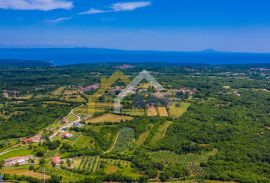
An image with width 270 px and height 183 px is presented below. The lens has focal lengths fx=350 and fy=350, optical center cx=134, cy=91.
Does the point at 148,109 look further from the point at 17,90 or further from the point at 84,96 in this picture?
the point at 17,90

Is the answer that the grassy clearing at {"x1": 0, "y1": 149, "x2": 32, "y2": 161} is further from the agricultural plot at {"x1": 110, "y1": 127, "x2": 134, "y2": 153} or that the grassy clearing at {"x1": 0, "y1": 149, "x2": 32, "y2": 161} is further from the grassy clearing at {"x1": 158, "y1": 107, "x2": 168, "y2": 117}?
the grassy clearing at {"x1": 158, "y1": 107, "x2": 168, "y2": 117}

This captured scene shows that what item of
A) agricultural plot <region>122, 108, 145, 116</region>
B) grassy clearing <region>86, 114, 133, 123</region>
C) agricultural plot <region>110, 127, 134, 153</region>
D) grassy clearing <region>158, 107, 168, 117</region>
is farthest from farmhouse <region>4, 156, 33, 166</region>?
grassy clearing <region>158, 107, 168, 117</region>

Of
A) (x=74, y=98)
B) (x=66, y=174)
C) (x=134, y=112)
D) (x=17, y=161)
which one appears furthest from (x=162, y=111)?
(x=17, y=161)

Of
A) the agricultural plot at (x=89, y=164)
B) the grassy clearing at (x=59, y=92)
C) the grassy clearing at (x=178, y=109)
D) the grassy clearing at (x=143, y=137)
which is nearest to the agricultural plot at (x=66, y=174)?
the agricultural plot at (x=89, y=164)

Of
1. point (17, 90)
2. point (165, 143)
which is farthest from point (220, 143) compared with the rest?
point (17, 90)

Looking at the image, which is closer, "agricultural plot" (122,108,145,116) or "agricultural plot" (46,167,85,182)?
"agricultural plot" (46,167,85,182)

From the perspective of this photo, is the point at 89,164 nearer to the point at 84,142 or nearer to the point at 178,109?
the point at 84,142
